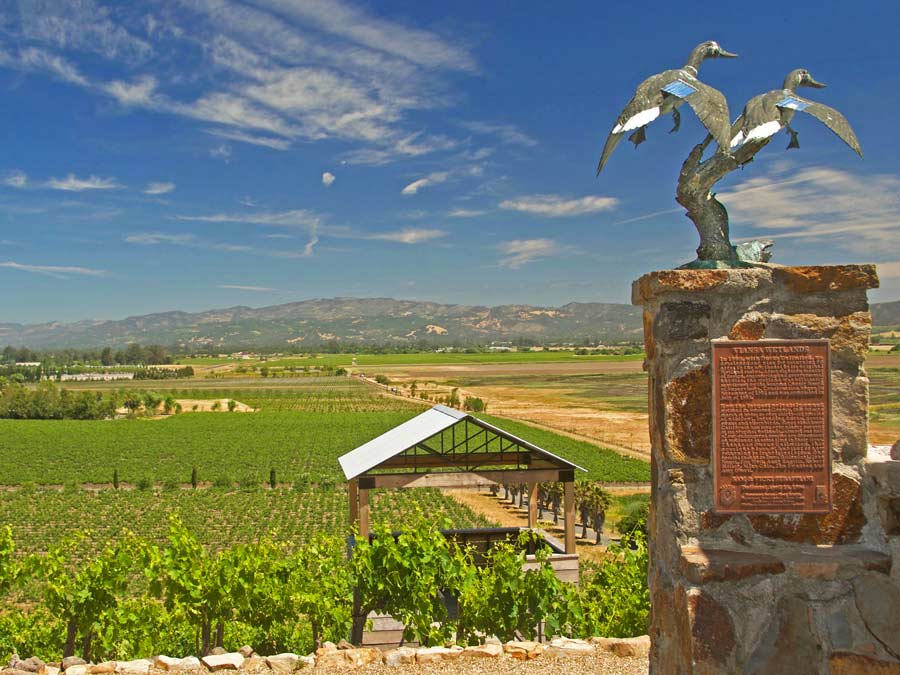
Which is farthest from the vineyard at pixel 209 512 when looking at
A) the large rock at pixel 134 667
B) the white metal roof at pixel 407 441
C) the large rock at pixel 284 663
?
the large rock at pixel 134 667

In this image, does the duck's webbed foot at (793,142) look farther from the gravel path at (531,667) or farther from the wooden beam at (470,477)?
the wooden beam at (470,477)

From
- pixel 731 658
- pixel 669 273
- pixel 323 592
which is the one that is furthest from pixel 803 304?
pixel 323 592

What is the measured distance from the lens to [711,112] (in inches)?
180

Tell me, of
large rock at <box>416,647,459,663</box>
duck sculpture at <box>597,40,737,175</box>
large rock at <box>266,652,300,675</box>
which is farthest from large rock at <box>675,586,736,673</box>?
large rock at <box>266,652,300,675</box>

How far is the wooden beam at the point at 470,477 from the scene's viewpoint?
41.0 feet

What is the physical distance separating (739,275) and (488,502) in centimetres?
2882

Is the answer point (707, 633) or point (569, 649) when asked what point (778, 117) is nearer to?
point (707, 633)

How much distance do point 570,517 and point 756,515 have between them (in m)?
9.33

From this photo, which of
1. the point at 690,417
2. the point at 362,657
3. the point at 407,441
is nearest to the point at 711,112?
the point at 690,417

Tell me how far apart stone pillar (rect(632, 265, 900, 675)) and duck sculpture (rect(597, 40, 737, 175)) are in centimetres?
98

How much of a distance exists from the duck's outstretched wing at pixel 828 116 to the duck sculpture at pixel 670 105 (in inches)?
15.2

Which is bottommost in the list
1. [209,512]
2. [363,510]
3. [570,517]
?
[209,512]

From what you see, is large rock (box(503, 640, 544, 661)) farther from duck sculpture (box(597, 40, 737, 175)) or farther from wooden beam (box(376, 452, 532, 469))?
wooden beam (box(376, 452, 532, 469))

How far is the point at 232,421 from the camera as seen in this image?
70.1 m
